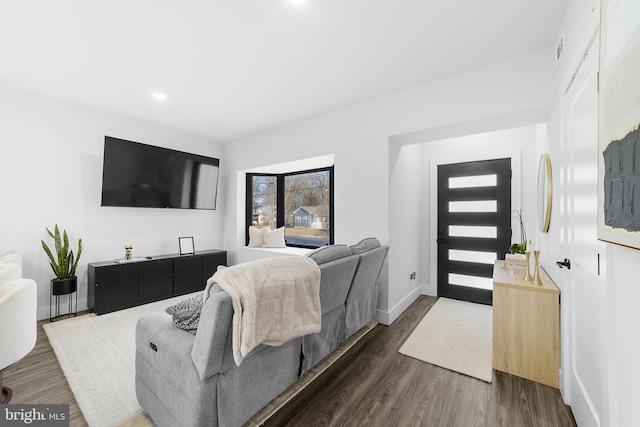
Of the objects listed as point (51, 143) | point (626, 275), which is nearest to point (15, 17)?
point (51, 143)

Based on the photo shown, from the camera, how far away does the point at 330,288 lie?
2.02 metres

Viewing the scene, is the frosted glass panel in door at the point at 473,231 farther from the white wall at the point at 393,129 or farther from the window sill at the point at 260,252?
the window sill at the point at 260,252

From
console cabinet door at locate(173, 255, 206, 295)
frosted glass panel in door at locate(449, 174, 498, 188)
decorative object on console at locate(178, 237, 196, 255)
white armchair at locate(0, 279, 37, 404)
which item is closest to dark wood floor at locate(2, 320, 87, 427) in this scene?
white armchair at locate(0, 279, 37, 404)

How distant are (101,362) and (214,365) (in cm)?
173

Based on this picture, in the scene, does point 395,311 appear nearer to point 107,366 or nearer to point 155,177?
point 107,366

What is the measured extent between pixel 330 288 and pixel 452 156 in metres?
3.01

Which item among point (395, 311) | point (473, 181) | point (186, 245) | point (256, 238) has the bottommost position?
point (395, 311)

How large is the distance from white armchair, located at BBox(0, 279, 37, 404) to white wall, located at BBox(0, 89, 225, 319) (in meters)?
2.07

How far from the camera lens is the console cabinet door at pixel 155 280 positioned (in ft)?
12.0

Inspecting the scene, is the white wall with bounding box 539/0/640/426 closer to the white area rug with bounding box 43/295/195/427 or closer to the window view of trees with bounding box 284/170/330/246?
the white area rug with bounding box 43/295/195/427

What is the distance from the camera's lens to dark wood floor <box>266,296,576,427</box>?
1624 millimetres

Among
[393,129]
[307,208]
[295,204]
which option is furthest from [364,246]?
[295,204]

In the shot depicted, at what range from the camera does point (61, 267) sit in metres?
3.10

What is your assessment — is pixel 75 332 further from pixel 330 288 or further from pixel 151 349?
pixel 330 288
